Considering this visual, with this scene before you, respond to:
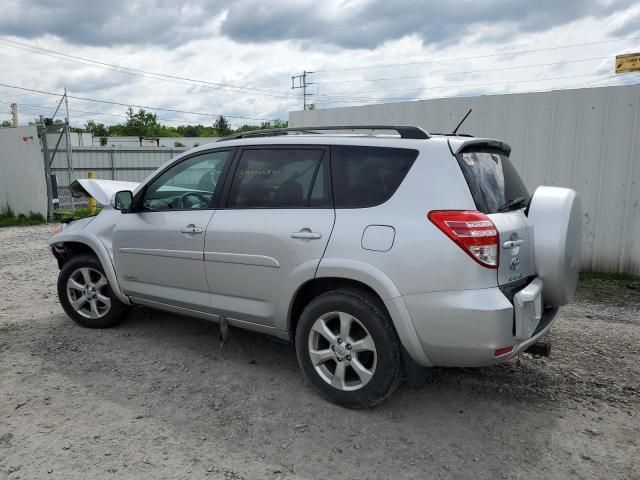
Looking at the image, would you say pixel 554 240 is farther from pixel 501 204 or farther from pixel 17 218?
pixel 17 218

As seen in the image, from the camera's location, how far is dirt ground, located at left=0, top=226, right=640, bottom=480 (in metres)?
2.78

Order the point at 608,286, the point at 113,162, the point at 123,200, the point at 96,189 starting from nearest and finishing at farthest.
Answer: the point at 123,200
the point at 96,189
the point at 608,286
the point at 113,162

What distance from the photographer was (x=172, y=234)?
4.10 meters

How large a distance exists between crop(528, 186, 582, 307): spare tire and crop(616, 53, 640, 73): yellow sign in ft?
20.1

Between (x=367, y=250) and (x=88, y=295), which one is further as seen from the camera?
(x=88, y=295)

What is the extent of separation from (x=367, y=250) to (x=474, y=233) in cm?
63

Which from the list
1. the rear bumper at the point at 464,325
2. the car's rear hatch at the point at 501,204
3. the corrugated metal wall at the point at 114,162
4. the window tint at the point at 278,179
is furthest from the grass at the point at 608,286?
the corrugated metal wall at the point at 114,162

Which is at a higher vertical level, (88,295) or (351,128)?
(351,128)

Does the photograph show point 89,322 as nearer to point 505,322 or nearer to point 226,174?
point 226,174

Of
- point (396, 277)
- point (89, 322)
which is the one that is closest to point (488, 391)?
point (396, 277)

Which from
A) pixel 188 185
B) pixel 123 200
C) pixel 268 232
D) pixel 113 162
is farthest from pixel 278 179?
pixel 113 162

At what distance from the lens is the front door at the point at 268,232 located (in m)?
3.39

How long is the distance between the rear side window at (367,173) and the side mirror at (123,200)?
78.0 inches

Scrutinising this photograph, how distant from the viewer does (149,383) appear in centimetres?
375
